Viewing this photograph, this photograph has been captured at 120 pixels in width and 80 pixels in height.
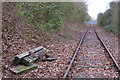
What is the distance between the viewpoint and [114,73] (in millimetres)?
5512

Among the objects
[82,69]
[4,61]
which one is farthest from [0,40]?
[82,69]

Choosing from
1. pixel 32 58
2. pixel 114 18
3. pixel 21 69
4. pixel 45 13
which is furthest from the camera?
pixel 114 18

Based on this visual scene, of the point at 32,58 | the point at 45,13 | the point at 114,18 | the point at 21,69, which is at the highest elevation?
the point at 45,13

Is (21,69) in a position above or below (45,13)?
below

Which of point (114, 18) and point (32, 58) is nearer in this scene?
point (32, 58)

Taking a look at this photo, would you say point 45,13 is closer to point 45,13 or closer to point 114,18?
point 45,13

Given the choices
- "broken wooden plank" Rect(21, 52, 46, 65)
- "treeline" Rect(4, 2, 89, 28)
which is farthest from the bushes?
"broken wooden plank" Rect(21, 52, 46, 65)

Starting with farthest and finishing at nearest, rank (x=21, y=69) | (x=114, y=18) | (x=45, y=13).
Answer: (x=114, y=18), (x=45, y=13), (x=21, y=69)

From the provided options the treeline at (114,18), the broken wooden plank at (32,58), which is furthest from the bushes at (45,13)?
the treeline at (114,18)

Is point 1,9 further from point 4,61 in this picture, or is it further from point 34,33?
point 4,61

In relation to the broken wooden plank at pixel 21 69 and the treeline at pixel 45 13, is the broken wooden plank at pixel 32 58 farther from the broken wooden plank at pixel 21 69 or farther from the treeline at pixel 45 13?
the treeline at pixel 45 13

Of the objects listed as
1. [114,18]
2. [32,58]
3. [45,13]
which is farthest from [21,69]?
[114,18]

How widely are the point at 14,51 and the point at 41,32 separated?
4.26 metres

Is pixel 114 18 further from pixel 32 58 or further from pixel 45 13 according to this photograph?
pixel 32 58
